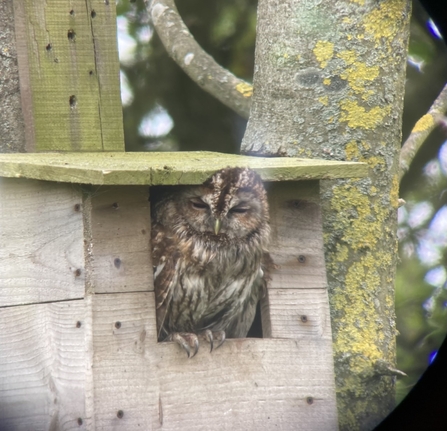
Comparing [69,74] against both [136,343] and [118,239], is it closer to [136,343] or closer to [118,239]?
[118,239]

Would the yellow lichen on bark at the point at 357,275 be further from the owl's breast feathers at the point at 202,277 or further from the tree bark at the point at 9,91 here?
the tree bark at the point at 9,91

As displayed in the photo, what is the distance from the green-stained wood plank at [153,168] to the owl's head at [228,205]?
55 millimetres

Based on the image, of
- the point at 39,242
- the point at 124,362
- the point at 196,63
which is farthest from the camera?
the point at 196,63

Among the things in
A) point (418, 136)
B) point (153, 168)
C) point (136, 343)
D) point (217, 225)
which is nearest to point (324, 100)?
point (418, 136)

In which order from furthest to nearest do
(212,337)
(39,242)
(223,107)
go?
(223,107), (212,337), (39,242)

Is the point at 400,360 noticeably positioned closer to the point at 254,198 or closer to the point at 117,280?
the point at 254,198

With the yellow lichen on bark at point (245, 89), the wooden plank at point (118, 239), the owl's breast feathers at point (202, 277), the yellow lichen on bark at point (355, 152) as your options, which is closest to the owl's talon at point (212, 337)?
the owl's breast feathers at point (202, 277)

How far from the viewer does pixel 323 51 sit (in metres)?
2.84

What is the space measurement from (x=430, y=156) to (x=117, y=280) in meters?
2.09

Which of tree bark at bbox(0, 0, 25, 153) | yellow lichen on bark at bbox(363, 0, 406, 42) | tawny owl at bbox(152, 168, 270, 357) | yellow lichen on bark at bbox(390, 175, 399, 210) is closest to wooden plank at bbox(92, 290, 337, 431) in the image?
tawny owl at bbox(152, 168, 270, 357)

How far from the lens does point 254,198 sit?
8.78 ft

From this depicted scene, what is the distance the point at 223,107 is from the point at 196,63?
2.51 ft

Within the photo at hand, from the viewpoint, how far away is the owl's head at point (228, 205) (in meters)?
2.54

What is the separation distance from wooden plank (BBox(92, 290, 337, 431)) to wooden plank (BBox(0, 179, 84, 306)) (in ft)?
0.46
